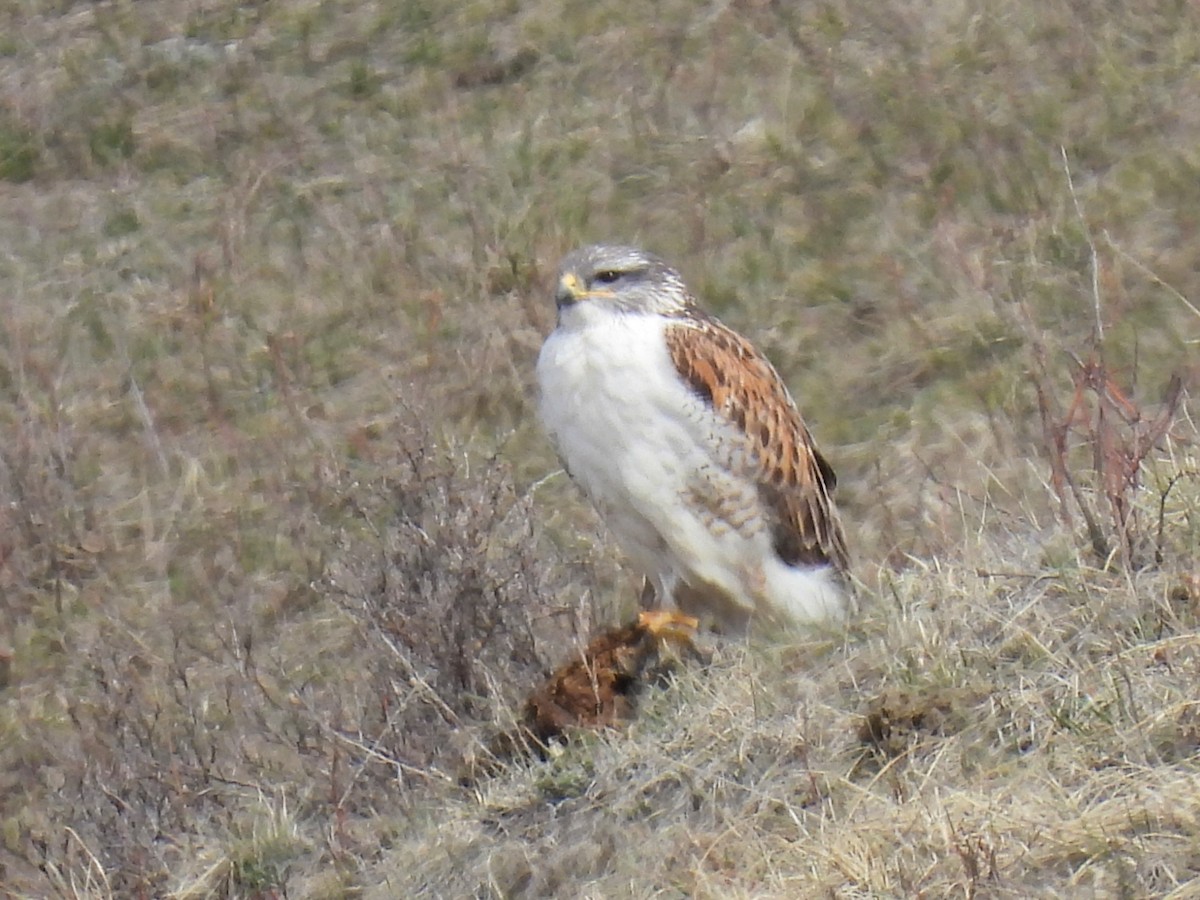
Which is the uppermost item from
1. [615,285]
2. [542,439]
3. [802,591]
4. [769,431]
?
[615,285]

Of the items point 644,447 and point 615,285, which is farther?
point 615,285

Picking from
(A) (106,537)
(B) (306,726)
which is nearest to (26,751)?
(A) (106,537)

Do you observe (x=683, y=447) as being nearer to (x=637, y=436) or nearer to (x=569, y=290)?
(x=637, y=436)

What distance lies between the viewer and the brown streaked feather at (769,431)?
17.2 ft

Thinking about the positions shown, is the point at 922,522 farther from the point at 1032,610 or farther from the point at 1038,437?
the point at 1032,610

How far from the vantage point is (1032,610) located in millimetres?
4359

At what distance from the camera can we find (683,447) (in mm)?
5207

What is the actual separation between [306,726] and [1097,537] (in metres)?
2.47

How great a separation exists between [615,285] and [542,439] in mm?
3509

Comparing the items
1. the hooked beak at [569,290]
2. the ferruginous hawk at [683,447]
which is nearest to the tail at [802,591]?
the ferruginous hawk at [683,447]

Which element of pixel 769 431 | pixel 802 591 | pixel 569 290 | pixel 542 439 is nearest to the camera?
pixel 569 290

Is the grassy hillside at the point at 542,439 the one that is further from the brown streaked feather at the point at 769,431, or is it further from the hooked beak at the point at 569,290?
the hooked beak at the point at 569,290

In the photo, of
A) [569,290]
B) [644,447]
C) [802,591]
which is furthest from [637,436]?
[802,591]

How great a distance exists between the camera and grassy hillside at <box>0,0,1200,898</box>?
4113 mm
